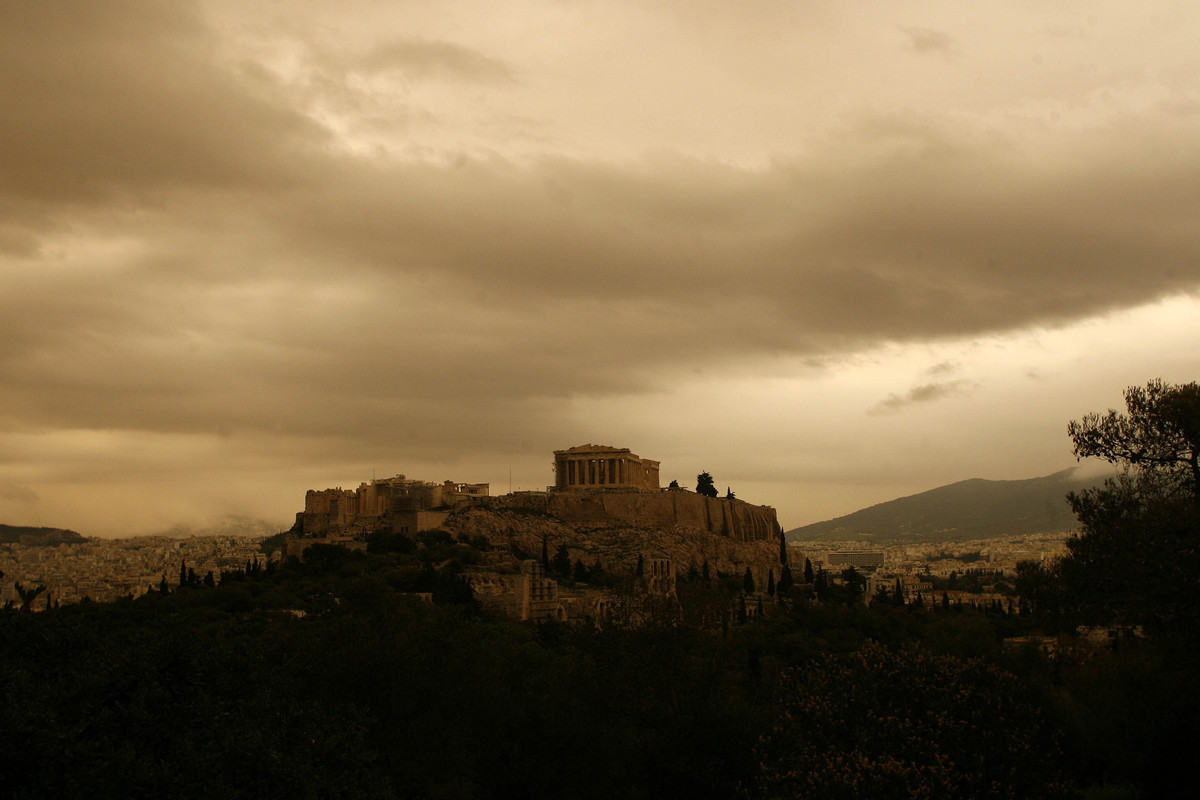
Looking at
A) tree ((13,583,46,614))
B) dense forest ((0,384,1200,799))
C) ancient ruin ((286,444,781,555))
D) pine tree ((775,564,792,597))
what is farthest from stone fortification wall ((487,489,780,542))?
dense forest ((0,384,1200,799))

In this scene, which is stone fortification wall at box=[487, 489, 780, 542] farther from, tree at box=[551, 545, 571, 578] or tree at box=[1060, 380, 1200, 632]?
tree at box=[1060, 380, 1200, 632]

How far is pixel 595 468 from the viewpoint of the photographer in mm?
111188

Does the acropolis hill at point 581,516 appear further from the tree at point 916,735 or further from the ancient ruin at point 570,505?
the tree at point 916,735

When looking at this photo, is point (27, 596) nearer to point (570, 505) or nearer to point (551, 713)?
point (551, 713)

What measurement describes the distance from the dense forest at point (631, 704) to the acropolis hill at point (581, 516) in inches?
1917

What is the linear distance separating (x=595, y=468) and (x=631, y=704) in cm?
7988

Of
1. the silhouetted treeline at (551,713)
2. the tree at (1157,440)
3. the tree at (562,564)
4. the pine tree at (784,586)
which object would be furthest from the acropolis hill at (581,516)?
the tree at (1157,440)

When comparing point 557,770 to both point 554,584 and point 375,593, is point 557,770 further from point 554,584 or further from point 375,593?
point 554,584

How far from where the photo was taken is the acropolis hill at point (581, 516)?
292 ft

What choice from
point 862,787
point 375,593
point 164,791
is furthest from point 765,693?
point 164,791

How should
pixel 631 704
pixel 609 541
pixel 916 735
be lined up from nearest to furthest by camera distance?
pixel 916 735
pixel 631 704
pixel 609 541

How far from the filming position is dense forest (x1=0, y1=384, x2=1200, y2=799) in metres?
15.9

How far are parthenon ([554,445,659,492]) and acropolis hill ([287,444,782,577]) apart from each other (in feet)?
0.36

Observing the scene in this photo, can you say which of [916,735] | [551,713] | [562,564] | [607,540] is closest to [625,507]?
[607,540]
